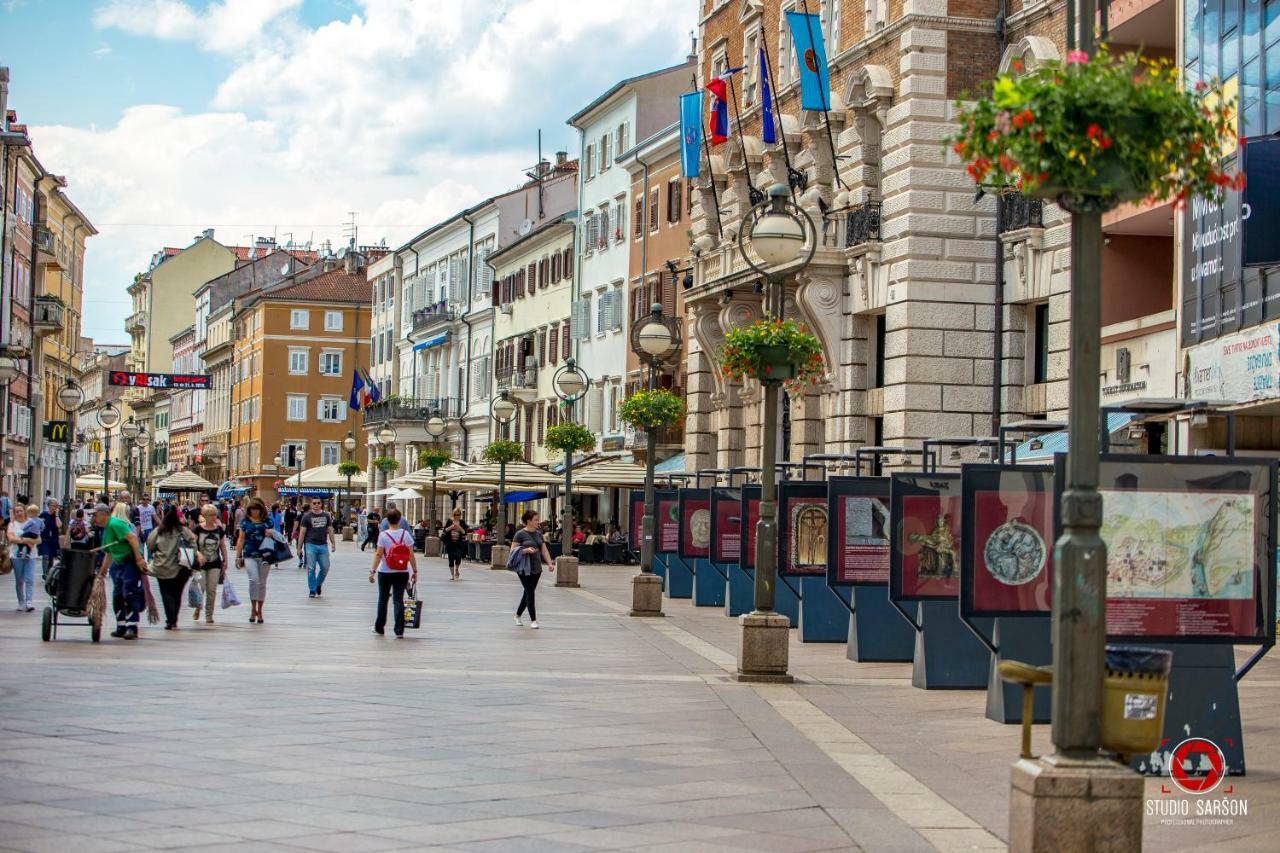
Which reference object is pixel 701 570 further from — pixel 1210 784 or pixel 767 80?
pixel 1210 784

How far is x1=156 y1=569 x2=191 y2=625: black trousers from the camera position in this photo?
23.8 meters

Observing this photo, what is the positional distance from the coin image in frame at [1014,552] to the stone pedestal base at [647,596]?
49.2 feet

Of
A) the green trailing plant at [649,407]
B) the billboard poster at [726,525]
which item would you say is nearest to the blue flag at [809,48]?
the green trailing plant at [649,407]

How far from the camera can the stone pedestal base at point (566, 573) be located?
131 feet

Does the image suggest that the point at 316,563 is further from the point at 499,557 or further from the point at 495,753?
the point at 495,753

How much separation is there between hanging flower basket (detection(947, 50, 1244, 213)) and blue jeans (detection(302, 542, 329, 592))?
83.4 ft

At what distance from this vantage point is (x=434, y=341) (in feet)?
305

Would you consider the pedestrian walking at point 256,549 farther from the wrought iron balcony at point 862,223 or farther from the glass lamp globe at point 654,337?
the wrought iron balcony at point 862,223

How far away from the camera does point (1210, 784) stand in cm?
1162

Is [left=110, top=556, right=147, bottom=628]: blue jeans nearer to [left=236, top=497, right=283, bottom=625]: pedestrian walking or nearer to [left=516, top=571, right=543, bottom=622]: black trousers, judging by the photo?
[left=236, top=497, right=283, bottom=625]: pedestrian walking

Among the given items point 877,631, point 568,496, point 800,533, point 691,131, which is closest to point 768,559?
point 877,631

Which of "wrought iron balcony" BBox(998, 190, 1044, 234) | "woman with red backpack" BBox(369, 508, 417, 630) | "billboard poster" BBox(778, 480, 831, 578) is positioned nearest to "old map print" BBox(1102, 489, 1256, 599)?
"billboard poster" BBox(778, 480, 831, 578)

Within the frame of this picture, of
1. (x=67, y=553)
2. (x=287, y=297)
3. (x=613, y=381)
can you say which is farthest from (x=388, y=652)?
(x=287, y=297)

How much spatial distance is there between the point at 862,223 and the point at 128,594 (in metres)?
19.9
